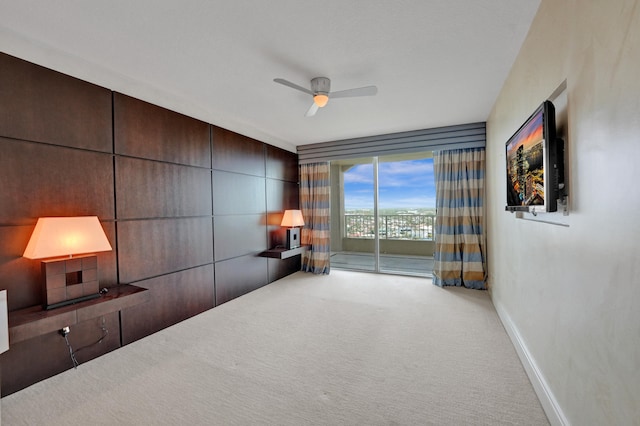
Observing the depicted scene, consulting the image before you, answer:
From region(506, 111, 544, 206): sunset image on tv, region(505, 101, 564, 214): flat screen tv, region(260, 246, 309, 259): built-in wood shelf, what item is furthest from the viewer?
region(260, 246, 309, 259): built-in wood shelf

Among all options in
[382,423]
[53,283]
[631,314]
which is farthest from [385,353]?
[53,283]

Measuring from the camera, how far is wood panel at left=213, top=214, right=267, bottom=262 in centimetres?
340

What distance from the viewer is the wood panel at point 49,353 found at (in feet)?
5.82

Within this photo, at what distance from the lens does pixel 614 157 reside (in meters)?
0.97

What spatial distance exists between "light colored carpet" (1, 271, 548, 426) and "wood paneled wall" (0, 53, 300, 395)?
250 millimetres

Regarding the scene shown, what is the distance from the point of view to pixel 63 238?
1828 millimetres

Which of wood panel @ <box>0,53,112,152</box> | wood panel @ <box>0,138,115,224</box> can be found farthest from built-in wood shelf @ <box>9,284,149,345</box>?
wood panel @ <box>0,53,112,152</box>

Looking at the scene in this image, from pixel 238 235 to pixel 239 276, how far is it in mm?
576

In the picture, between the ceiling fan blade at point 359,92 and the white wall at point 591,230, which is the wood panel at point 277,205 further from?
the white wall at point 591,230

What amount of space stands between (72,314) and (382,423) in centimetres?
215

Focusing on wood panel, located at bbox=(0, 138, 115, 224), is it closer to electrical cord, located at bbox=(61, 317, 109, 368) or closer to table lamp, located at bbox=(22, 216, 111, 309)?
table lamp, located at bbox=(22, 216, 111, 309)

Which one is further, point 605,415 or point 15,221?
point 15,221

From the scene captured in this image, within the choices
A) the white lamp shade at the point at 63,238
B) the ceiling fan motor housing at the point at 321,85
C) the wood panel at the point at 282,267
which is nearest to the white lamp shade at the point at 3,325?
the white lamp shade at the point at 63,238

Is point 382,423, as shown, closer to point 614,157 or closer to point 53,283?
point 614,157
